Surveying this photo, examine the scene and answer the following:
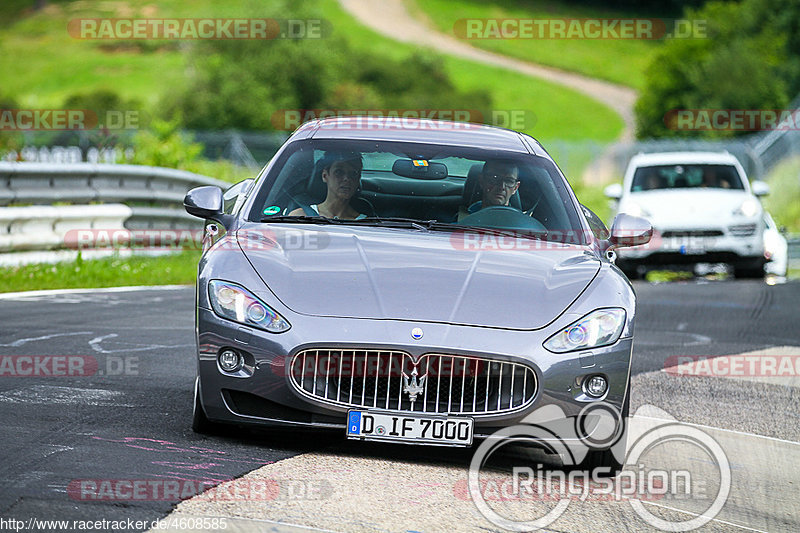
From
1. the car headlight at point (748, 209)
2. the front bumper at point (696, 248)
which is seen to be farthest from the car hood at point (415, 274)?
the car headlight at point (748, 209)

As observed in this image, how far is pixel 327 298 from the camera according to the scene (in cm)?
550

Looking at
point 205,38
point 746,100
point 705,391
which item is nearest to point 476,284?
point 705,391

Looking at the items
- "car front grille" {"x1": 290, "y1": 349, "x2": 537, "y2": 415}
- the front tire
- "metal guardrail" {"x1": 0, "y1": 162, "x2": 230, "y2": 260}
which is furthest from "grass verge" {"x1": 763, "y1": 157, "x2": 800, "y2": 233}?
the front tire

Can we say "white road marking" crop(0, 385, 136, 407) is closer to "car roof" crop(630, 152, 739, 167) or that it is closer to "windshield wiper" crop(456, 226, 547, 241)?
"windshield wiper" crop(456, 226, 547, 241)

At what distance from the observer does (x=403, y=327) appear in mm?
5371

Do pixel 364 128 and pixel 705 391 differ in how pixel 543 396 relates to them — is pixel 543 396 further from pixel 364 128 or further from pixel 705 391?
pixel 705 391

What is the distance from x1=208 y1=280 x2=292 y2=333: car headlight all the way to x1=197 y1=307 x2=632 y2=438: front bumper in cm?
3

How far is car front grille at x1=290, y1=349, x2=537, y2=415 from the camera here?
5324 mm

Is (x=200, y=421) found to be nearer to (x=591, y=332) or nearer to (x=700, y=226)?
(x=591, y=332)

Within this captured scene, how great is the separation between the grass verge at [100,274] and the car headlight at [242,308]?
6892 mm

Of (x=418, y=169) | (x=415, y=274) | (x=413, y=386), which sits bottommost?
(x=413, y=386)

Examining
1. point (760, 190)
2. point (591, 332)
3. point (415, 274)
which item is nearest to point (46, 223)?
point (415, 274)

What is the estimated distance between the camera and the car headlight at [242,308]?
213 inches

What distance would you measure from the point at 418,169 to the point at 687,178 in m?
11.5
